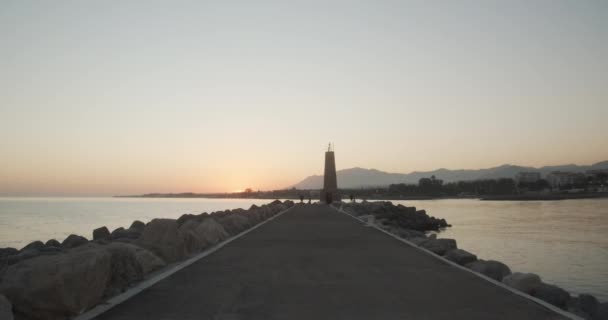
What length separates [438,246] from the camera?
481 inches

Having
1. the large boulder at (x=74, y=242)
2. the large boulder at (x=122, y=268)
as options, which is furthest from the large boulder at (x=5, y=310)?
the large boulder at (x=74, y=242)

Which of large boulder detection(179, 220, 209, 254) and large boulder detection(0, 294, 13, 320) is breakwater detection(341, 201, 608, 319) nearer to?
large boulder detection(179, 220, 209, 254)

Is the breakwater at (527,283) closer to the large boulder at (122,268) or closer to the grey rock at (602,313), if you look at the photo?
the grey rock at (602,313)

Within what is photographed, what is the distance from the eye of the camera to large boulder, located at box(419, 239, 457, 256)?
12.0 m

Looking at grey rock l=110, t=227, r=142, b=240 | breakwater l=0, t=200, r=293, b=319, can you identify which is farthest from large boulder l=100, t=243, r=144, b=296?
grey rock l=110, t=227, r=142, b=240

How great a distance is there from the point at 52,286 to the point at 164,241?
15.5ft

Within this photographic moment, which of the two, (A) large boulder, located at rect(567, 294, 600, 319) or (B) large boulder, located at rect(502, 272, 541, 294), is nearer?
(A) large boulder, located at rect(567, 294, 600, 319)

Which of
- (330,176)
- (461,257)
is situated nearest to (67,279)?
(461,257)

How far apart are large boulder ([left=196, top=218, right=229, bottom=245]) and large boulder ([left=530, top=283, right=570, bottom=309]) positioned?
26.3 ft

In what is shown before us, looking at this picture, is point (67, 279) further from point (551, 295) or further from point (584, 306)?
point (584, 306)

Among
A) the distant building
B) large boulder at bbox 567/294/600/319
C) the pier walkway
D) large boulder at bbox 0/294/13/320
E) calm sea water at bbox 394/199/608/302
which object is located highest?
the distant building

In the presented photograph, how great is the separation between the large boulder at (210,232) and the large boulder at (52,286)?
6879 mm

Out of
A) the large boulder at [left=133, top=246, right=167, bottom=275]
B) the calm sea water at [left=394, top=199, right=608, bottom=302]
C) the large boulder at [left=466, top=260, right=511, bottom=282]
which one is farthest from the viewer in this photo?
the calm sea water at [left=394, top=199, right=608, bottom=302]

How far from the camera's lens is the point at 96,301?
6078mm
